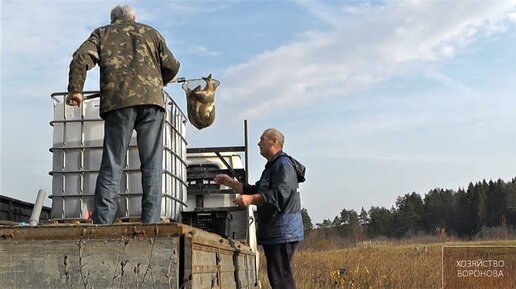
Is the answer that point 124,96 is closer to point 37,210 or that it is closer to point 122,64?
point 122,64

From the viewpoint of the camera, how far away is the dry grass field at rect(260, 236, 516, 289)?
10.4 m

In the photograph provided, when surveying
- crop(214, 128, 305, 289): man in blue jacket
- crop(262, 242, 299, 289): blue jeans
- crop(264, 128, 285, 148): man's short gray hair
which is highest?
crop(264, 128, 285, 148): man's short gray hair

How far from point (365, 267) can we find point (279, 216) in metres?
6.68

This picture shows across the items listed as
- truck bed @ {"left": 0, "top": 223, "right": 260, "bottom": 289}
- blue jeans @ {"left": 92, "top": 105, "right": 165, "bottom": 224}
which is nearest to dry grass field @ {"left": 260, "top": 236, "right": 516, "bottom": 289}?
blue jeans @ {"left": 92, "top": 105, "right": 165, "bottom": 224}

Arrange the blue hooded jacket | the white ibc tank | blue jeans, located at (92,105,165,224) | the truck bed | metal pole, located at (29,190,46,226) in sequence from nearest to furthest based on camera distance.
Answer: the truck bed
blue jeans, located at (92,105,165,224)
the blue hooded jacket
metal pole, located at (29,190,46,226)
the white ibc tank

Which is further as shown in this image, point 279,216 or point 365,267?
point 365,267

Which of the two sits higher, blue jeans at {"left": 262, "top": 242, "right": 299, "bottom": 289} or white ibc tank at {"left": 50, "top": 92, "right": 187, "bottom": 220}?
white ibc tank at {"left": 50, "top": 92, "right": 187, "bottom": 220}

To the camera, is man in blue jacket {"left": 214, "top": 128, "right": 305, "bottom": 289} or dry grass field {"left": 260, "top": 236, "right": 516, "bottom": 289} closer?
man in blue jacket {"left": 214, "top": 128, "right": 305, "bottom": 289}

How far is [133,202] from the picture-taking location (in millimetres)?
7598

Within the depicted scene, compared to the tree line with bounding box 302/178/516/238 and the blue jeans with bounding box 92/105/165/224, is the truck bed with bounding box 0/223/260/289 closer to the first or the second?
the blue jeans with bounding box 92/105/165/224

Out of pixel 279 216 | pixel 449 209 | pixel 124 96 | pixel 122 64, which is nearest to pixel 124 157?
pixel 124 96

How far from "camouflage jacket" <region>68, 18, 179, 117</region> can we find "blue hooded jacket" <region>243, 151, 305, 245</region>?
3.39 feet

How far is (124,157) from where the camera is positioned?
4832mm

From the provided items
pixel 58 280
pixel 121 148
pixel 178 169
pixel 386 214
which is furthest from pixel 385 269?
pixel 386 214
